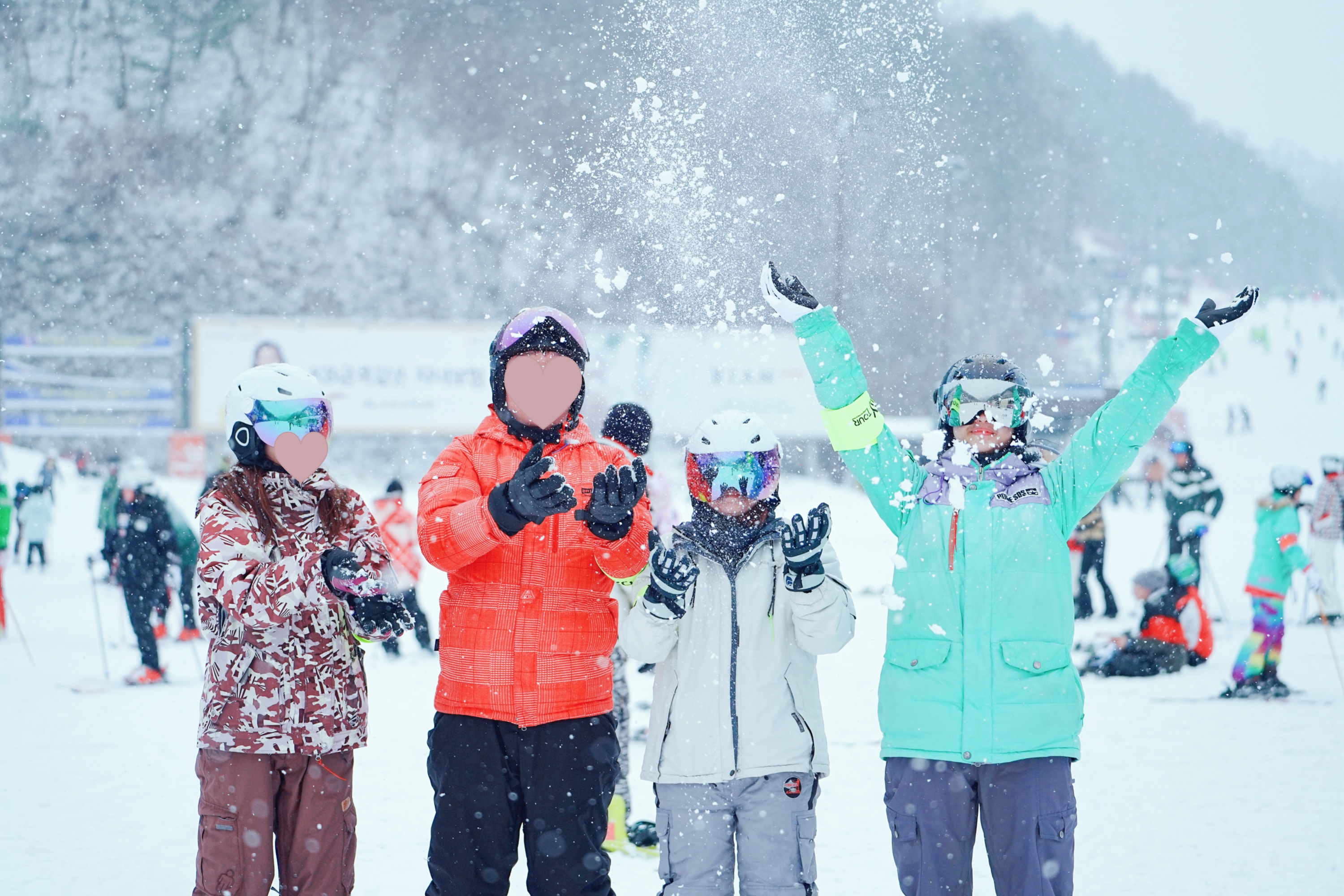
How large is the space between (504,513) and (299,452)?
65cm

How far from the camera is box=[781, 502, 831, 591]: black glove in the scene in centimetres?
244

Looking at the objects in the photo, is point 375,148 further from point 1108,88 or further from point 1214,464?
point 1214,464

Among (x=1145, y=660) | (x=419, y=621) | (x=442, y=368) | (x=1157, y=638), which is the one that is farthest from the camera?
(x=442, y=368)

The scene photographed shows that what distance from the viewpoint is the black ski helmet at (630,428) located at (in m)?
4.32

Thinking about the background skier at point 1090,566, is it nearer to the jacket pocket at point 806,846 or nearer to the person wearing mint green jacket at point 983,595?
the person wearing mint green jacket at point 983,595

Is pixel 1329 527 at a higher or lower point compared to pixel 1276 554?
higher

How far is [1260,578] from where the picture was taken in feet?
24.5

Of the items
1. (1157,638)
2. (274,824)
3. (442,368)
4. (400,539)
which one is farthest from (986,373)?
(442,368)

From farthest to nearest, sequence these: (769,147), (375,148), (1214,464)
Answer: (375,148) → (1214,464) → (769,147)

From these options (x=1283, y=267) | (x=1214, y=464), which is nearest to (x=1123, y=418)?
(x=1214, y=464)

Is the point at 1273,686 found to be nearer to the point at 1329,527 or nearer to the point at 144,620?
the point at 1329,527

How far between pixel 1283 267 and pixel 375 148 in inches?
2524

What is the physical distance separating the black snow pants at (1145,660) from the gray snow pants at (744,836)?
642 cm

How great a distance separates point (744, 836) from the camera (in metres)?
2.56
